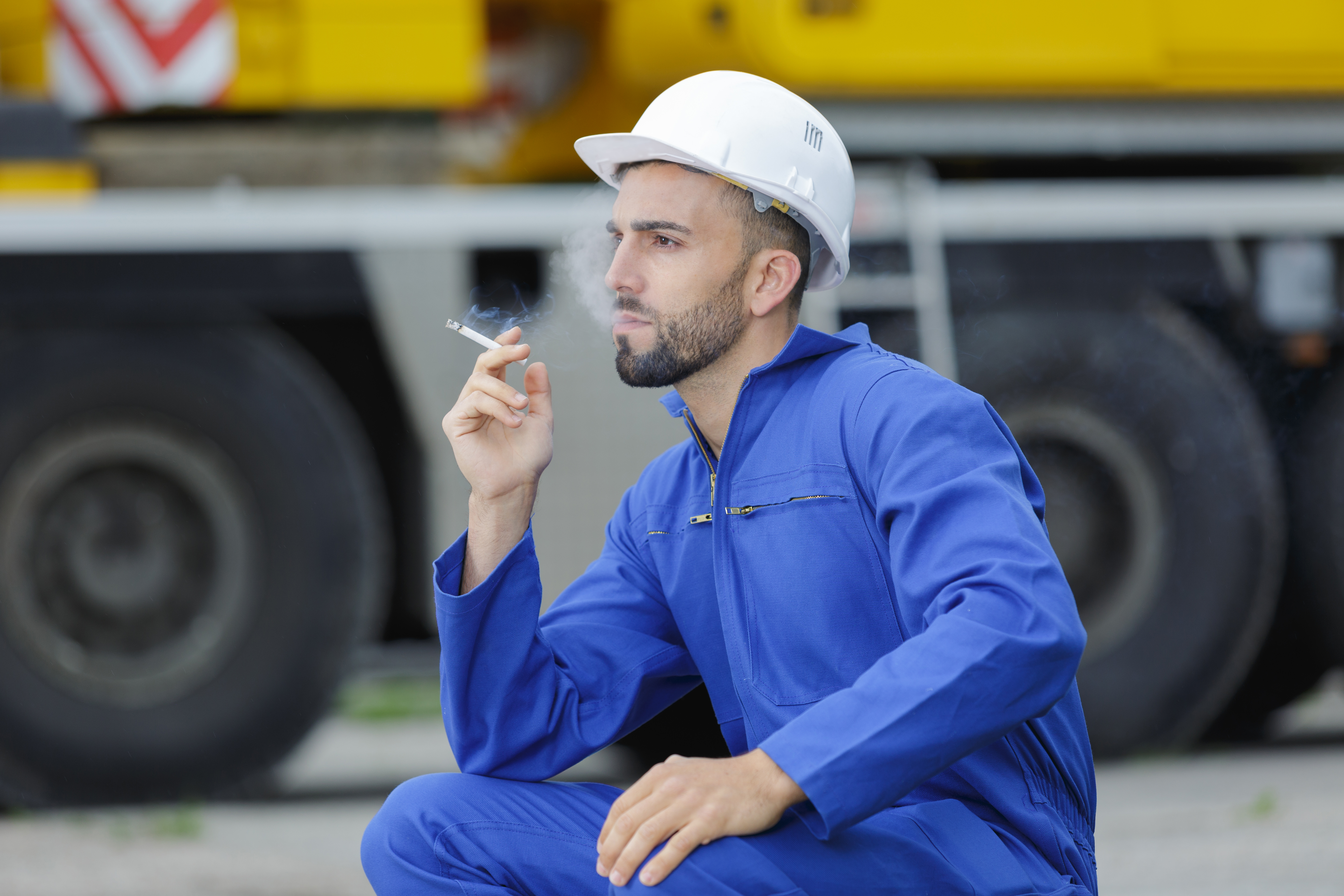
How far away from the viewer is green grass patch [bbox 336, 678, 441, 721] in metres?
6.23

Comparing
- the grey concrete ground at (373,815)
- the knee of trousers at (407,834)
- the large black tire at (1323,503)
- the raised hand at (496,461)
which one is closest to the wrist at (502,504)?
the raised hand at (496,461)

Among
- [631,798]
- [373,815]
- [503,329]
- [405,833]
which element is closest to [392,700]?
[373,815]

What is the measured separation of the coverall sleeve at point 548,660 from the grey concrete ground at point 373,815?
4.85ft

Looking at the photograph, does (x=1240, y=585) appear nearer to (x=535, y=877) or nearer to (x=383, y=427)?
(x=383, y=427)

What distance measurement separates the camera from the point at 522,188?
15.4 feet

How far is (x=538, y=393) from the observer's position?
218 cm

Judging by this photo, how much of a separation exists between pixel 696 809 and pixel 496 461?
581 millimetres

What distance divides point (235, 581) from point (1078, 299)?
2.40 metres

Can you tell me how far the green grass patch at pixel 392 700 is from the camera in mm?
6234

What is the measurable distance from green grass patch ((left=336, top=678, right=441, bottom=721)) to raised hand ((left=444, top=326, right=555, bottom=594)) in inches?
156

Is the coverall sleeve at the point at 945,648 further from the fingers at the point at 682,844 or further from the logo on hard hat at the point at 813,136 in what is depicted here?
the logo on hard hat at the point at 813,136

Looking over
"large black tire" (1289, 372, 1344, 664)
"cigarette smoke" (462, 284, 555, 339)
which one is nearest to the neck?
"cigarette smoke" (462, 284, 555, 339)

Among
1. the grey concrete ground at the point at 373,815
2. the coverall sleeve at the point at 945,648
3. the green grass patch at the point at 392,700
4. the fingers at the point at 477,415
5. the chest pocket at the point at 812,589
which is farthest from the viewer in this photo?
the green grass patch at the point at 392,700

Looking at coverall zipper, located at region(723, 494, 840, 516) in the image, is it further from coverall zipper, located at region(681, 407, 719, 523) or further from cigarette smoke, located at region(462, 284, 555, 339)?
cigarette smoke, located at region(462, 284, 555, 339)
